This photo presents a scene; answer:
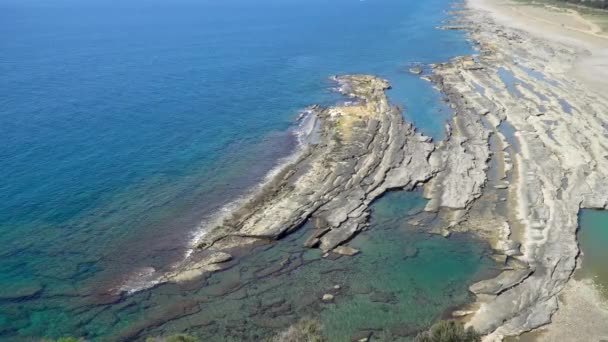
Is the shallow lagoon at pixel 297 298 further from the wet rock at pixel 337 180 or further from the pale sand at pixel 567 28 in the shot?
the pale sand at pixel 567 28

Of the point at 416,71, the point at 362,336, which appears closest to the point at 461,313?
the point at 362,336

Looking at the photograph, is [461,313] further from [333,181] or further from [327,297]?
[333,181]

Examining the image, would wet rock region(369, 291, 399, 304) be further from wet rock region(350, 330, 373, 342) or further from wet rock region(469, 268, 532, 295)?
wet rock region(469, 268, 532, 295)

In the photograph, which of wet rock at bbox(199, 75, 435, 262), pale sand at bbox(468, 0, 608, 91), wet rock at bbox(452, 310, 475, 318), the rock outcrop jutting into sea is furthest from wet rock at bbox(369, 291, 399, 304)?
pale sand at bbox(468, 0, 608, 91)

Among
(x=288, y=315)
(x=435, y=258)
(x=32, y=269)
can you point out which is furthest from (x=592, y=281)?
(x=32, y=269)

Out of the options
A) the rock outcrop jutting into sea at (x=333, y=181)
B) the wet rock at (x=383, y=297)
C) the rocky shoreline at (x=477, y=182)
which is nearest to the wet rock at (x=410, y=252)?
the rocky shoreline at (x=477, y=182)

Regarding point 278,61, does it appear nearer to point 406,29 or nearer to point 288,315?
point 406,29
